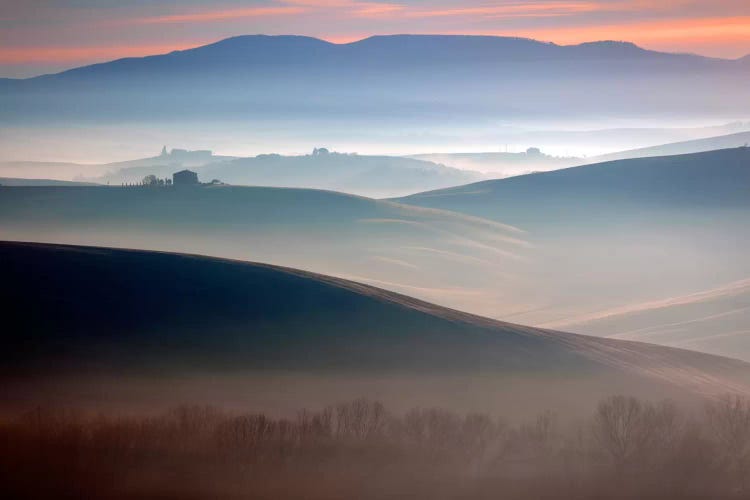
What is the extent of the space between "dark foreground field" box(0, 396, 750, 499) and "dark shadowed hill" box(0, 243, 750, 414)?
21.1 ft

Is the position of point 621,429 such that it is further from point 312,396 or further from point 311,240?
point 311,240

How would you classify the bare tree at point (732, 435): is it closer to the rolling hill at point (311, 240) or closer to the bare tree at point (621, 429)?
the bare tree at point (621, 429)

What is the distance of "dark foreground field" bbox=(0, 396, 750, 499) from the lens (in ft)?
118

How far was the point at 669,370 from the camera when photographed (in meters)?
64.0

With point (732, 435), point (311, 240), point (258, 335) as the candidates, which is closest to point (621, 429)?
point (732, 435)

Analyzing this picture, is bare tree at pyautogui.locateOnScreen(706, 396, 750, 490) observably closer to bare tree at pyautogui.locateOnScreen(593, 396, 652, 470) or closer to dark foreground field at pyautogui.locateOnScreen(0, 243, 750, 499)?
dark foreground field at pyautogui.locateOnScreen(0, 243, 750, 499)

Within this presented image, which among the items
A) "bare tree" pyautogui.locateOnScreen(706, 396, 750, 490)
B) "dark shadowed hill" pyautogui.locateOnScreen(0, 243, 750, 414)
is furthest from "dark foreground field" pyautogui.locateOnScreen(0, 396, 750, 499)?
"dark shadowed hill" pyautogui.locateOnScreen(0, 243, 750, 414)

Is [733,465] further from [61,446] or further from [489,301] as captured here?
[489,301]

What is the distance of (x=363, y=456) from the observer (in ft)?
132

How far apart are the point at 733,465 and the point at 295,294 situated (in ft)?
88.9

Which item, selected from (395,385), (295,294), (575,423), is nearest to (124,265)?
(295,294)

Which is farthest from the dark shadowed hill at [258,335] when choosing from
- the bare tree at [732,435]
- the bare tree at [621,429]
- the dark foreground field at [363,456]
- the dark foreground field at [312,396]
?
the dark foreground field at [363,456]

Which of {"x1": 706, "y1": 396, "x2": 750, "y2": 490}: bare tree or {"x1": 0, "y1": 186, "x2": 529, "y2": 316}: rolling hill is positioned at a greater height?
{"x1": 0, "y1": 186, "x2": 529, "y2": 316}: rolling hill

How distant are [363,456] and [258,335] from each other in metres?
17.7
